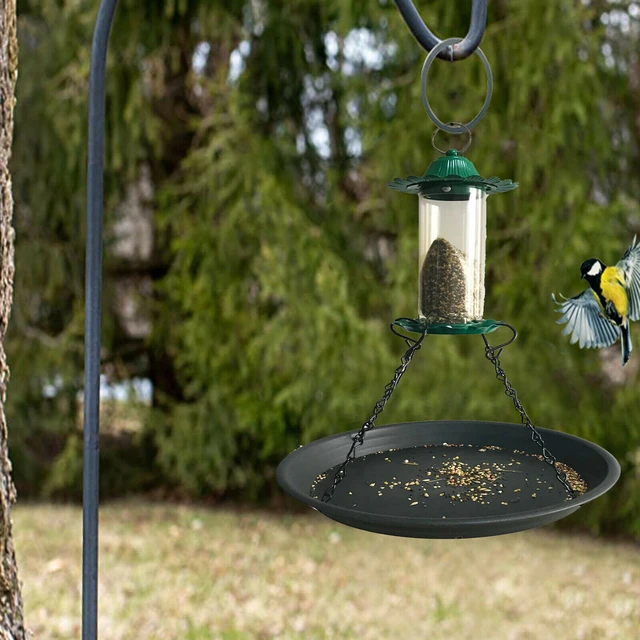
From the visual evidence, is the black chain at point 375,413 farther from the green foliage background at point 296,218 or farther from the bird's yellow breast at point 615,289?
the green foliage background at point 296,218

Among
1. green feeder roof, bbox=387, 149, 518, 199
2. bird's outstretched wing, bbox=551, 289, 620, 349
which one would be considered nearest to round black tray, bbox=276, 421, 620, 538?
bird's outstretched wing, bbox=551, 289, 620, 349

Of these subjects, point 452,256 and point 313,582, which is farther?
point 313,582

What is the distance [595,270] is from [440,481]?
1.87 ft

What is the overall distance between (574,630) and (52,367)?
11.3ft

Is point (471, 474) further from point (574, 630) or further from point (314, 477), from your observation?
point (574, 630)

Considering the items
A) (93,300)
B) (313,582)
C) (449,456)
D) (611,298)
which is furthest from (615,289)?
(313,582)

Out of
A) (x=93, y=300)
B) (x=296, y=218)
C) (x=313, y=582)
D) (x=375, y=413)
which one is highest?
(x=296, y=218)

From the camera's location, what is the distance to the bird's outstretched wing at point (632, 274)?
5.75 ft

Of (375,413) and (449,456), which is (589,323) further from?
(375,413)

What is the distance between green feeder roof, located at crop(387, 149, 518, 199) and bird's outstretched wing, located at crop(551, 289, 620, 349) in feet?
1.07

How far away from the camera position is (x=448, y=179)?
164 centimetres

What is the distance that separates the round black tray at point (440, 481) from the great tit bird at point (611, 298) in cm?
25

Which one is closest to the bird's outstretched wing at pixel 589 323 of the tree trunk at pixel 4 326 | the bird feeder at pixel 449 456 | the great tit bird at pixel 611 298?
the great tit bird at pixel 611 298

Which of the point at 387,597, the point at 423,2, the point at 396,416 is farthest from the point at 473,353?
the point at 423,2
